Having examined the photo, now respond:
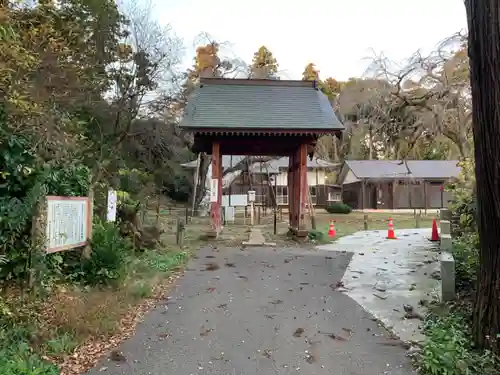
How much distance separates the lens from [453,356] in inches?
171

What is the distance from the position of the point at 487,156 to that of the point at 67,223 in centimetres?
576

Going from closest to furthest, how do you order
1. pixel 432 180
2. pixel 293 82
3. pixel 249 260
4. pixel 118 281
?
1. pixel 118 281
2. pixel 249 260
3. pixel 293 82
4. pixel 432 180

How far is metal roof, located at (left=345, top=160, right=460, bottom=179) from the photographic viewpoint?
117 feet

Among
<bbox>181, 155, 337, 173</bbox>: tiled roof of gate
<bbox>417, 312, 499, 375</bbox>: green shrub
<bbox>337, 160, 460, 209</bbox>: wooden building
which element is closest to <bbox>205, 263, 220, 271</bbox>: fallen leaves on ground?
<bbox>417, 312, 499, 375</bbox>: green shrub

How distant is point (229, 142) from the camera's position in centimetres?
1523

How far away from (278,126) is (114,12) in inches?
391

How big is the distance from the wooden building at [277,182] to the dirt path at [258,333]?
80.4 ft

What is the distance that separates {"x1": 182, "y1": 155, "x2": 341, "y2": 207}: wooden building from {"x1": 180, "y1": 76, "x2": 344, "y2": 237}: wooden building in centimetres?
1588

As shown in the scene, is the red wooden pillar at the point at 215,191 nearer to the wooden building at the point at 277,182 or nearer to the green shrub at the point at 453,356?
the green shrub at the point at 453,356

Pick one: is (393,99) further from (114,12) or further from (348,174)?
(348,174)

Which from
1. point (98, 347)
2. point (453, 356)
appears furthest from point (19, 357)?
point (453, 356)

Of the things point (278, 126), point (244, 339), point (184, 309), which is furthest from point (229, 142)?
point (244, 339)

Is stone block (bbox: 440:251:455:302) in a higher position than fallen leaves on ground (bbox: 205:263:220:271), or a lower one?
higher

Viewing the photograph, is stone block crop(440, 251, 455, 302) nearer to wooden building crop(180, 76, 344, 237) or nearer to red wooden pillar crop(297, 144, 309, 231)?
wooden building crop(180, 76, 344, 237)
